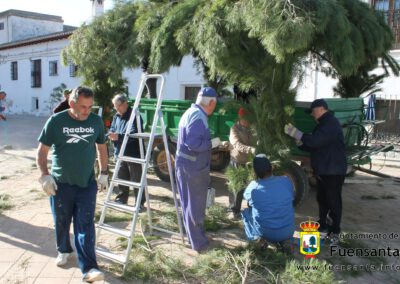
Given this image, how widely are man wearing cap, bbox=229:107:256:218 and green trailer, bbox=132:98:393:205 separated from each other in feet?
2.02

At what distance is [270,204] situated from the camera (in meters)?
4.28

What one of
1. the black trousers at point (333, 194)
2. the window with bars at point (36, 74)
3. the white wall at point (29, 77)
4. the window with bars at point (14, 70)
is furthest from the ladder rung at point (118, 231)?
the window with bars at point (14, 70)

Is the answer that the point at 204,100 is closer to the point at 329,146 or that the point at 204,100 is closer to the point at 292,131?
the point at 292,131

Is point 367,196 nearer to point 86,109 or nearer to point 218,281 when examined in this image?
point 218,281

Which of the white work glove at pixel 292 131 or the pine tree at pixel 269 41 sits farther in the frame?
the white work glove at pixel 292 131

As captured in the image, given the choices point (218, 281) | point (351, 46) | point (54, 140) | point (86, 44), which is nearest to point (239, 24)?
point (351, 46)

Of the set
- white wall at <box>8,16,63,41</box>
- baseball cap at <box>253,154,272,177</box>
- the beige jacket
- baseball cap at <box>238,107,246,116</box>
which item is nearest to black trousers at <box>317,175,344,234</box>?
baseball cap at <box>253,154,272,177</box>

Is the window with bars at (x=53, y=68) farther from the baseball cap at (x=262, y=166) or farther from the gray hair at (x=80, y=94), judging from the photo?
the baseball cap at (x=262, y=166)

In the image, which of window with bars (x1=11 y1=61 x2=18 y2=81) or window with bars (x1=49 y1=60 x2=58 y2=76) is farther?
window with bars (x1=11 y1=61 x2=18 y2=81)

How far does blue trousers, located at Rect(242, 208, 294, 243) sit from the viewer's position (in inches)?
170

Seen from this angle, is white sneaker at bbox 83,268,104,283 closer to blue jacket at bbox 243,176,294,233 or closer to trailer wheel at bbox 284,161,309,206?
blue jacket at bbox 243,176,294,233

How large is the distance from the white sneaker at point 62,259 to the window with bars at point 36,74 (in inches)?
999

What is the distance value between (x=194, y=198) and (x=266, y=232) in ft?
2.76

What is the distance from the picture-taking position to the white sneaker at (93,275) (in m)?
3.68
